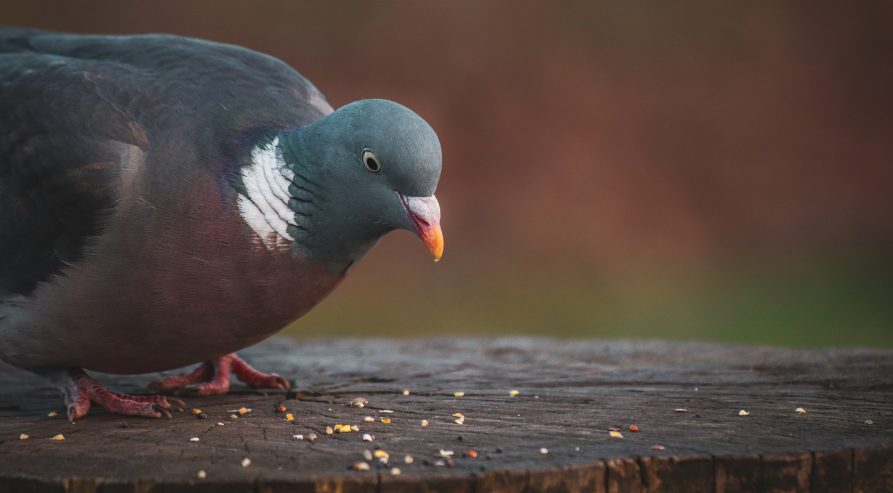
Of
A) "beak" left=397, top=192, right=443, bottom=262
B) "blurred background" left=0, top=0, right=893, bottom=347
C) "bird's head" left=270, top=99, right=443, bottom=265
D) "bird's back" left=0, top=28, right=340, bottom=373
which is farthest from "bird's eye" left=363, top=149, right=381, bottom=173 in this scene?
"blurred background" left=0, top=0, right=893, bottom=347

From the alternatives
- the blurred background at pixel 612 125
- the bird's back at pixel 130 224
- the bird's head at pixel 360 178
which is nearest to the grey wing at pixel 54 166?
the bird's back at pixel 130 224

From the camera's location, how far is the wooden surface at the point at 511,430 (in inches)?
80.9

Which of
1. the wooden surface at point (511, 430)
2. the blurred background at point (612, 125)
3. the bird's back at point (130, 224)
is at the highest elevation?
the blurred background at point (612, 125)

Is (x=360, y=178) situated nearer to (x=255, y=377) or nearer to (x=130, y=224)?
(x=130, y=224)

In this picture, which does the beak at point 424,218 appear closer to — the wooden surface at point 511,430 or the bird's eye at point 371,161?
the bird's eye at point 371,161

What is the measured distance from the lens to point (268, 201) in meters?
2.65

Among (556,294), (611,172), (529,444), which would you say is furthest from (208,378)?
(611,172)

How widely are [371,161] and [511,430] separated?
3.03 feet

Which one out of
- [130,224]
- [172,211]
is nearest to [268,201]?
[172,211]

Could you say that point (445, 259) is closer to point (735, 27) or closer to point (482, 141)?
point (482, 141)

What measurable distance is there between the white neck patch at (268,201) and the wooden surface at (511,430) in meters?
0.59

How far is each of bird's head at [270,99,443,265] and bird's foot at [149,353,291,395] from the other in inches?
31.0

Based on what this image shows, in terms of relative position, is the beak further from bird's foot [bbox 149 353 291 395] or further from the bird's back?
bird's foot [bbox 149 353 291 395]

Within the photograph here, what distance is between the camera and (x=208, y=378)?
3.37 meters
